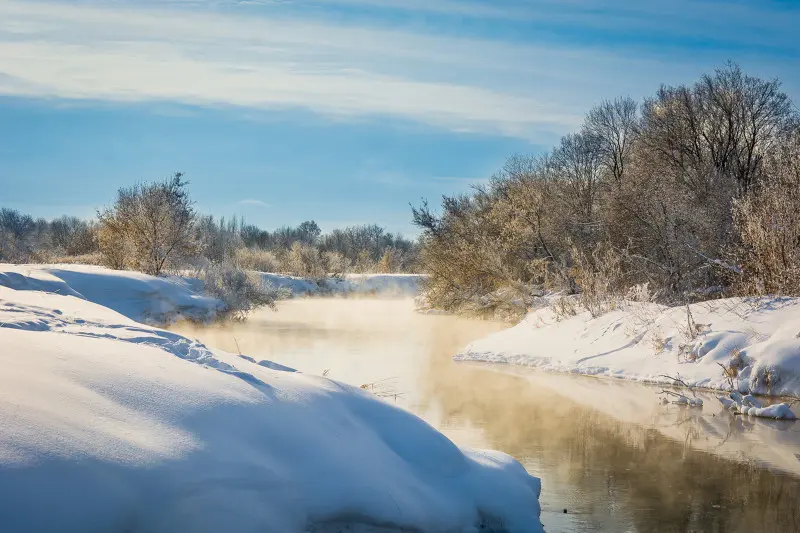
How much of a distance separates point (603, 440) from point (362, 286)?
43413 millimetres

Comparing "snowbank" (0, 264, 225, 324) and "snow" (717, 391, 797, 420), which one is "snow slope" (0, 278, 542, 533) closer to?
"snow" (717, 391, 797, 420)

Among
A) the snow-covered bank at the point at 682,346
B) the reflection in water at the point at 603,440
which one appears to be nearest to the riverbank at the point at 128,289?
the reflection in water at the point at 603,440

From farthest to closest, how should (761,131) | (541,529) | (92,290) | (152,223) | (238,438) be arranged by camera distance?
(761,131) → (152,223) → (92,290) → (541,529) → (238,438)

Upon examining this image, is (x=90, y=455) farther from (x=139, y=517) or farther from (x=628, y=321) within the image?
(x=628, y=321)

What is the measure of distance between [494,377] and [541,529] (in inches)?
405

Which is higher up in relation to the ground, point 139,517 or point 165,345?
point 165,345

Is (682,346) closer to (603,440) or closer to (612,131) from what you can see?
(603,440)

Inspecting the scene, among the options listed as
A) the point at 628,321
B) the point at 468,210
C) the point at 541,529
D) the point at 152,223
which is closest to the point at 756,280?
the point at 628,321

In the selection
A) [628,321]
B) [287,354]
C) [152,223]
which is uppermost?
[152,223]

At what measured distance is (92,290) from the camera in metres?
20.2

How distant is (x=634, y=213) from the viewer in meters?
26.1

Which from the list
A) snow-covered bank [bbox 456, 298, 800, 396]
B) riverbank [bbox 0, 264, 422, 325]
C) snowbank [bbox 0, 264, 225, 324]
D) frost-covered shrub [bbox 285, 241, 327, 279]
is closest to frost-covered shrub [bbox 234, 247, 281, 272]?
frost-covered shrub [bbox 285, 241, 327, 279]

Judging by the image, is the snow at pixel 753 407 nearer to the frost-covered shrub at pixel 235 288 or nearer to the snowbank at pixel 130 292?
the snowbank at pixel 130 292

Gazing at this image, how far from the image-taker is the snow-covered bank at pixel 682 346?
1330 cm
